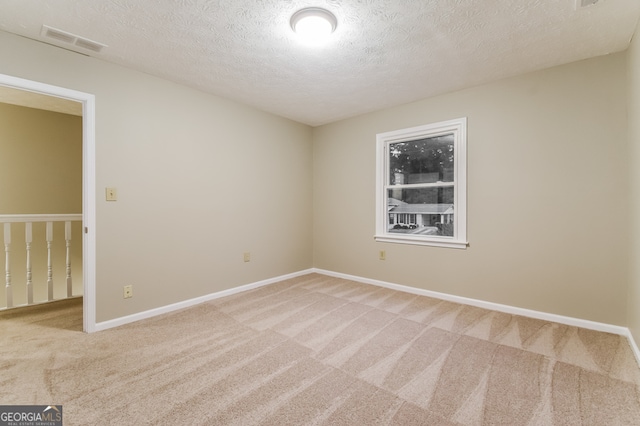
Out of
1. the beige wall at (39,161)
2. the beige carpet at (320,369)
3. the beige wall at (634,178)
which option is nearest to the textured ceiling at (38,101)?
the beige wall at (39,161)

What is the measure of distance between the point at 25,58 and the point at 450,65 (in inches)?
138

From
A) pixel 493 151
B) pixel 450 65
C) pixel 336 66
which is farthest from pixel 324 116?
pixel 493 151

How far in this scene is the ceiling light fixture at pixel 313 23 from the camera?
181cm

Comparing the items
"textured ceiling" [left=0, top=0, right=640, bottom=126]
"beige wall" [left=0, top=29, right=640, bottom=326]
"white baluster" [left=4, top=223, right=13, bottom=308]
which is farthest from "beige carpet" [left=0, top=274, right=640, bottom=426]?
"textured ceiling" [left=0, top=0, right=640, bottom=126]

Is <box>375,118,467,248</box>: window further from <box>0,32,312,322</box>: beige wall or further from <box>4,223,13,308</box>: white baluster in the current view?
<box>4,223,13,308</box>: white baluster

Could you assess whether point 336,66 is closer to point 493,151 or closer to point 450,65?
point 450,65

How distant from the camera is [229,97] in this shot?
328 cm

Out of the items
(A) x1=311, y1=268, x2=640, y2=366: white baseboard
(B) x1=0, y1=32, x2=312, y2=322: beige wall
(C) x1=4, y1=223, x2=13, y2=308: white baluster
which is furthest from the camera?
(C) x1=4, y1=223, x2=13, y2=308: white baluster

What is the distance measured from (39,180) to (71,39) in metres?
2.48

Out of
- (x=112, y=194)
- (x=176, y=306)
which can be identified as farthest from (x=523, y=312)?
(x=112, y=194)

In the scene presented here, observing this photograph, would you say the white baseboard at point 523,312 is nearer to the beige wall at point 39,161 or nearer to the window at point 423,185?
the window at point 423,185

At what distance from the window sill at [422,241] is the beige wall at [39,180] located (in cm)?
401

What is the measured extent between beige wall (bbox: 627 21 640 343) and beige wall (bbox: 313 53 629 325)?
0.16m

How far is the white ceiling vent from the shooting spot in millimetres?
2014
